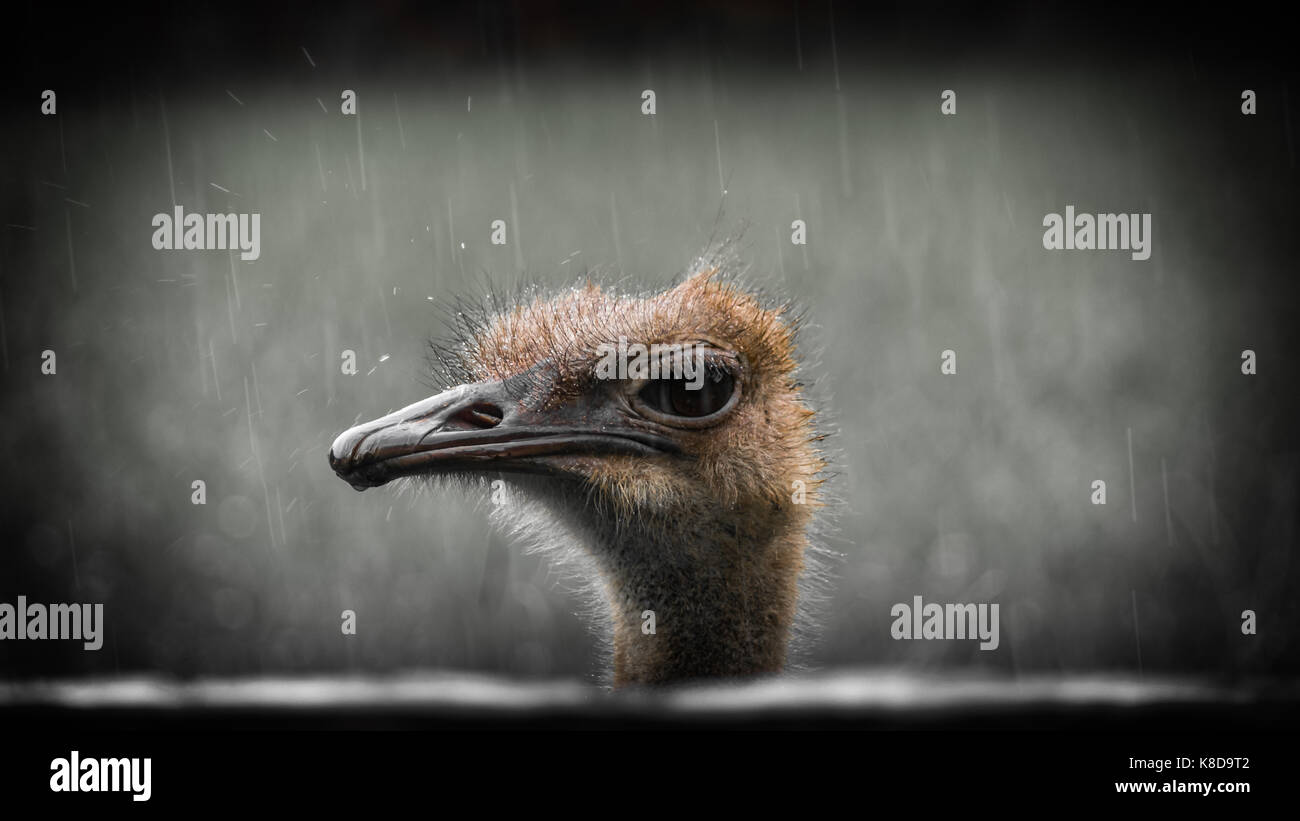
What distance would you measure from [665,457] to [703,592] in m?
0.35

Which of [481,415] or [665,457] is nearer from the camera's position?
[481,415]

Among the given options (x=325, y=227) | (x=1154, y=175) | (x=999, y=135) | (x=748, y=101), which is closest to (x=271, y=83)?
(x=325, y=227)

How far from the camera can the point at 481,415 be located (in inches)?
79.1

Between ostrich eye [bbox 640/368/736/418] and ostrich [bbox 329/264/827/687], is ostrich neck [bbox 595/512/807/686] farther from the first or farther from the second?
ostrich eye [bbox 640/368/736/418]

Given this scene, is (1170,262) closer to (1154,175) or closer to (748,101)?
(1154,175)

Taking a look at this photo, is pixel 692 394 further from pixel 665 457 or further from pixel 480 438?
pixel 480 438

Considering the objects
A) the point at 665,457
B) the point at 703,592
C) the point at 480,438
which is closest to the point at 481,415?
the point at 480,438

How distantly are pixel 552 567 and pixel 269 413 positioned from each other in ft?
2.99

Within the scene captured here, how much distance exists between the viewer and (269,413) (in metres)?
2.79

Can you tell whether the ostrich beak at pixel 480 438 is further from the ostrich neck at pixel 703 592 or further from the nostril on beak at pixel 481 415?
the ostrich neck at pixel 703 592

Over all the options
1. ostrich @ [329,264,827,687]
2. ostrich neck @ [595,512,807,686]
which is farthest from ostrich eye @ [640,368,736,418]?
ostrich neck @ [595,512,807,686]
